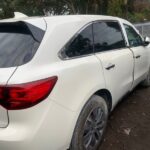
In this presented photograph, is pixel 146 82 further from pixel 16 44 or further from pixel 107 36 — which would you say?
pixel 16 44

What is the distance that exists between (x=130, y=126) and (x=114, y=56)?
108cm

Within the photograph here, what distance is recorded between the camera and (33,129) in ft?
9.30

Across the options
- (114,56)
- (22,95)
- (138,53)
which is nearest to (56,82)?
(22,95)

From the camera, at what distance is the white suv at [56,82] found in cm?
281

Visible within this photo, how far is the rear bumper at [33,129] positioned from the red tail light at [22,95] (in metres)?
0.05

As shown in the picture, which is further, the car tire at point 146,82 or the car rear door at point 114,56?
the car tire at point 146,82

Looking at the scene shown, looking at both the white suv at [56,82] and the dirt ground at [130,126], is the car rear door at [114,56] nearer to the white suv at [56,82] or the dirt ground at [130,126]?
the white suv at [56,82]

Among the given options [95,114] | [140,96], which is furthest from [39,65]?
[140,96]

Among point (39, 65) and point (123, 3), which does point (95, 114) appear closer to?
point (39, 65)

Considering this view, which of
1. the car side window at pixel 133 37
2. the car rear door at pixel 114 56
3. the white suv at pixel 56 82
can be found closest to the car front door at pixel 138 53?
the car side window at pixel 133 37

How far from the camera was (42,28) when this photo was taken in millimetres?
3242

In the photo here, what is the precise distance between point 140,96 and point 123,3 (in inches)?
438

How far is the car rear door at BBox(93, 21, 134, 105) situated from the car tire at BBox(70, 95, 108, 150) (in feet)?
1.01

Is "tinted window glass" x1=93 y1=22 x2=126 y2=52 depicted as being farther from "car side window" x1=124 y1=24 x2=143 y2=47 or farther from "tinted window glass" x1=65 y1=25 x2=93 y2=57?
"car side window" x1=124 y1=24 x2=143 y2=47
